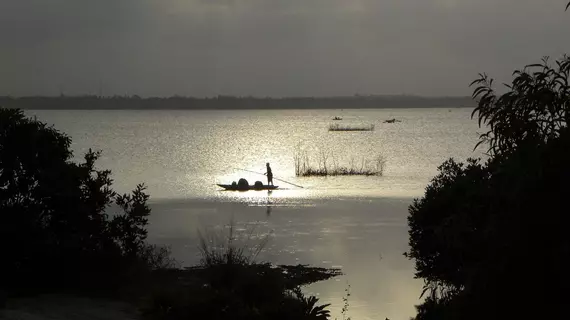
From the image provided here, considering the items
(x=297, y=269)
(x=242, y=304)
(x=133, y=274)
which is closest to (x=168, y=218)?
(x=297, y=269)

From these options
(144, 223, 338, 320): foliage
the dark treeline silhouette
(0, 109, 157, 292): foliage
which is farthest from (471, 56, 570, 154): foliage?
A: (0, 109, 157, 292): foliage

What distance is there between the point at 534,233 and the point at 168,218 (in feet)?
98.7

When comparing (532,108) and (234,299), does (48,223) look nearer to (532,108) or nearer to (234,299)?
(234,299)

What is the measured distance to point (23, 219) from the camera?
15.4 metres

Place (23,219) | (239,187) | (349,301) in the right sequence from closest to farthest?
1. (23,219)
2. (349,301)
3. (239,187)

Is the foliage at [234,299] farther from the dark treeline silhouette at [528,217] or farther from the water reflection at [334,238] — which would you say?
the water reflection at [334,238]

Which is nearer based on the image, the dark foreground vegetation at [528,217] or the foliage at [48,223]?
the dark foreground vegetation at [528,217]

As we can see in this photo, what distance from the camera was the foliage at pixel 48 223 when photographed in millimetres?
15367

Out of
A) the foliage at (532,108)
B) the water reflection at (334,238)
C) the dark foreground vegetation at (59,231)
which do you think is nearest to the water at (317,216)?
the water reflection at (334,238)

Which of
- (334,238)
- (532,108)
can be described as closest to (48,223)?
(532,108)

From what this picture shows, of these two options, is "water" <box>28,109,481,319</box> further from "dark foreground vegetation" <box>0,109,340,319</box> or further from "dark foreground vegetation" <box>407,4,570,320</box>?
"dark foreground vegetation" <box>407,4,570,320</box>

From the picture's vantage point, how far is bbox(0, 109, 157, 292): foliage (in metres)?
15.4

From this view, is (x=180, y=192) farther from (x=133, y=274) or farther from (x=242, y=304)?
(x=242, y=304)

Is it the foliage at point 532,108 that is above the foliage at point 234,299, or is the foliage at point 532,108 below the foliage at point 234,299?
above
